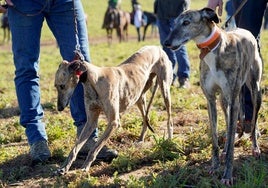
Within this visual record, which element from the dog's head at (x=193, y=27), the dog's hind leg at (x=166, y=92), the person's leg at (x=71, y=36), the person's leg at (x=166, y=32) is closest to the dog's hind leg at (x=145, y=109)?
the dog's hind leg at (x=166, y=92)

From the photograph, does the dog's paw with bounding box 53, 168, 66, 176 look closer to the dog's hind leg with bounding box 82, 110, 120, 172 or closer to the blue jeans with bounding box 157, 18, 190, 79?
the dog's hind leg with bounding box 82, 110, 120, 172

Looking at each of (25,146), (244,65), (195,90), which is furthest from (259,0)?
(195,90)

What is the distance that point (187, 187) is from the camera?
148 inches

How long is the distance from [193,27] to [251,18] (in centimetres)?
129

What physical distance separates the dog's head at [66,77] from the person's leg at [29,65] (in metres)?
0.63

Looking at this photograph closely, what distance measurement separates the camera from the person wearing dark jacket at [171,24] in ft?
25.4

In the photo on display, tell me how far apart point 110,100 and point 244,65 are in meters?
1.17

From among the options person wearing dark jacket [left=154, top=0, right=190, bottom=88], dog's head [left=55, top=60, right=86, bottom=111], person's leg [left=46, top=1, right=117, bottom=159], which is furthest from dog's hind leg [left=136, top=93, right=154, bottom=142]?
person wearing dark jacket [left=154, top=0, right=190, bottom=88]

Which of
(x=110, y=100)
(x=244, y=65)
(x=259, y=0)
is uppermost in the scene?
(x=259, y=0)

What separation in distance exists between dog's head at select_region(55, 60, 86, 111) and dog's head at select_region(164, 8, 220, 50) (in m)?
0.78

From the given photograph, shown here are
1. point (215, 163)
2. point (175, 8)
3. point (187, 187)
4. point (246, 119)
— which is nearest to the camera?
point (187, 187)

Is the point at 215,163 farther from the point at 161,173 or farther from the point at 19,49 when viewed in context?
the point at 19,49

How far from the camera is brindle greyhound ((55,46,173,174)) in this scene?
414cm

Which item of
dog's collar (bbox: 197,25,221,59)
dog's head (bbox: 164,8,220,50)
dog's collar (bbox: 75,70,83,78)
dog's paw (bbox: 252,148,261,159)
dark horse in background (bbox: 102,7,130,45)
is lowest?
dark horse in background (bbox: 102,7,130,45)
